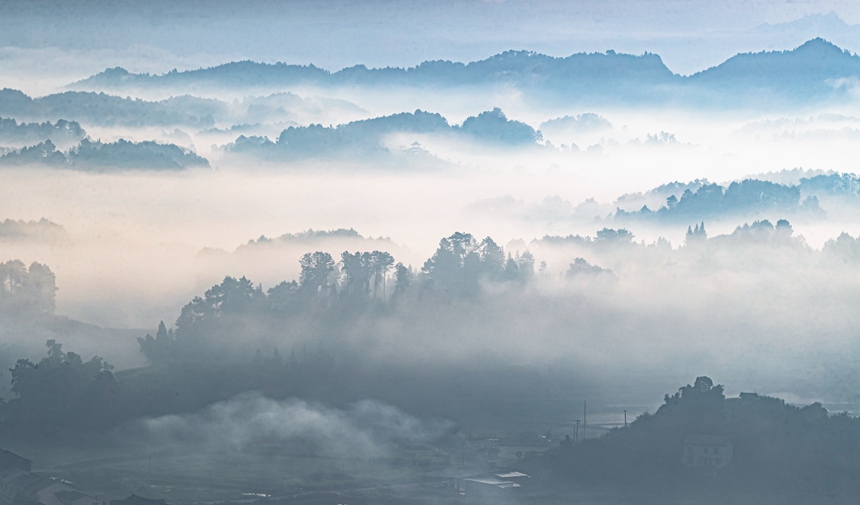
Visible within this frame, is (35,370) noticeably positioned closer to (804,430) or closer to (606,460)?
(606,460)

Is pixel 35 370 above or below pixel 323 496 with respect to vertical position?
above

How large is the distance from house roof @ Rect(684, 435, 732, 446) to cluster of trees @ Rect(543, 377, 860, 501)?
586mm

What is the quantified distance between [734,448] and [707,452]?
1942mm

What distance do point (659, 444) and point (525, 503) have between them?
41.3 ft

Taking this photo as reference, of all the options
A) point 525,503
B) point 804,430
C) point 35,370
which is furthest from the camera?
point 35,370

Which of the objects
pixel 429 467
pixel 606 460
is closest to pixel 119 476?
Result: pixel 429 467

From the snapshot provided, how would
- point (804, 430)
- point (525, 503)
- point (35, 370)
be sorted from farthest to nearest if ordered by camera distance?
point (35, 370) → point (804, 430) → point (525, 503)

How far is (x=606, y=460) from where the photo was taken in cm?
12656

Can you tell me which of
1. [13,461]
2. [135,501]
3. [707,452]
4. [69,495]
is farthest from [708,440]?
[13,461]

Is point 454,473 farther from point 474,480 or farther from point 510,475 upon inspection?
point 510,475

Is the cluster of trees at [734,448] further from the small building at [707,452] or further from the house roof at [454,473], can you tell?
the house roof at [454,473]

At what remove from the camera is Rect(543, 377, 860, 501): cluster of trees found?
124m

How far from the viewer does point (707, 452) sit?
12619 cm

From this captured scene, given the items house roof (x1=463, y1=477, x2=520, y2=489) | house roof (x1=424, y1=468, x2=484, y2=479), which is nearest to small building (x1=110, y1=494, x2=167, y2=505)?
house roof (x1=424, y1=468, x2=484, y2=479)
